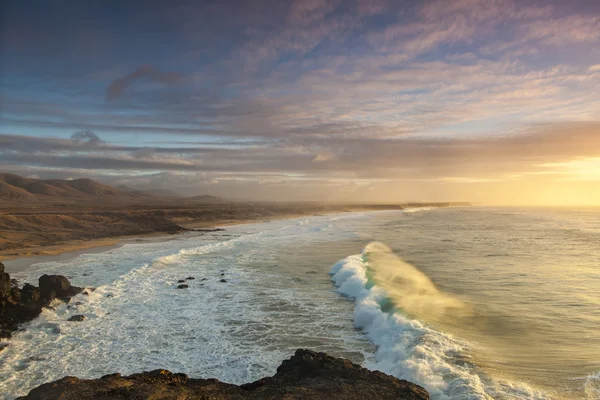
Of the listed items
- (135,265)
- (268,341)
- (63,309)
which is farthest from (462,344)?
(135,265)

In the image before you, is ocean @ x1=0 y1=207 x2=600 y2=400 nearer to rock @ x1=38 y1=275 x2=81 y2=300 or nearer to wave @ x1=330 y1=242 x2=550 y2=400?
wave @ x1=330 y1=242 x2=550 y2=400

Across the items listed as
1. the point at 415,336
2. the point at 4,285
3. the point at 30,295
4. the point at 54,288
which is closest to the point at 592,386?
the point at 415,336

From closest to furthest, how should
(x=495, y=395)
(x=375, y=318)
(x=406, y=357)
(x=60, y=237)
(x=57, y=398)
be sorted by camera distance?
(x=57, y=398), (x=495, y=395), (x=406, y=357), (x=375, y=318), (x=60, y=237)

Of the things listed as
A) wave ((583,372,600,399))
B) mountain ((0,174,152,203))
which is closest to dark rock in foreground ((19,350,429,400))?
wave ((583,372,600,399))

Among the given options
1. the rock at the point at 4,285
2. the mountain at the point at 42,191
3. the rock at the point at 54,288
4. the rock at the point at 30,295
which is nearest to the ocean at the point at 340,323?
the rock at the point at 54,288

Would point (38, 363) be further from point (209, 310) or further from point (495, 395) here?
point (495, 395)

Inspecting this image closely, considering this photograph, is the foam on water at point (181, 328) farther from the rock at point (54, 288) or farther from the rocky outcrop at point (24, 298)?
the rock at point (54, 288)
